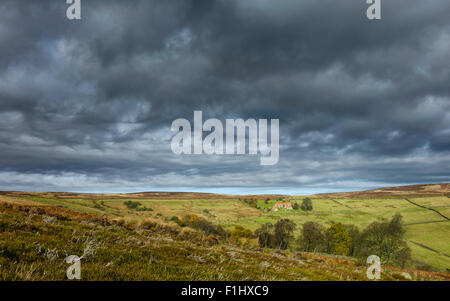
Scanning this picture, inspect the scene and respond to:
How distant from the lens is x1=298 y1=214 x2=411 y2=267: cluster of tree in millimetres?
64188

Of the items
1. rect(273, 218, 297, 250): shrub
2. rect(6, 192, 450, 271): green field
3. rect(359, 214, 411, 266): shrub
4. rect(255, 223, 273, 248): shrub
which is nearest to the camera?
rect(359, 214, 411, 266): shrub

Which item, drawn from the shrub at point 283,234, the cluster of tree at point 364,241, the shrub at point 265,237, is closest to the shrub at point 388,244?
the cluster of tree at point 364,241

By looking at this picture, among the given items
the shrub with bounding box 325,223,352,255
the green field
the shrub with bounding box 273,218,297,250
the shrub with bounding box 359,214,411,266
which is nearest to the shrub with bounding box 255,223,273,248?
the shrub with bounding box 273,218,297,250

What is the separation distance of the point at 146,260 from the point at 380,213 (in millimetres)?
194209

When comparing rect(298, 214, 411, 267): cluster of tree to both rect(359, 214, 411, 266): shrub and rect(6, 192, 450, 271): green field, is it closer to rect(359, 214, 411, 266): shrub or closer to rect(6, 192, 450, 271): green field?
rect(359, 214, 411, 266): shrub

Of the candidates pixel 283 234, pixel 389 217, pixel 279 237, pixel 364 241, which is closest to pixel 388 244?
pixel 364 241

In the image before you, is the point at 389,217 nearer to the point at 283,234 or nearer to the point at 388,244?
the point at 388,244

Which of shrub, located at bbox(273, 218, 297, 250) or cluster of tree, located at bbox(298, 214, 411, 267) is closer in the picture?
cluster of tree, located at bbox(298, 214, 411, 267)

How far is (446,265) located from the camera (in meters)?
70.1

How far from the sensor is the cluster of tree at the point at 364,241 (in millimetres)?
64188

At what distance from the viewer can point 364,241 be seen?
7962 cm
